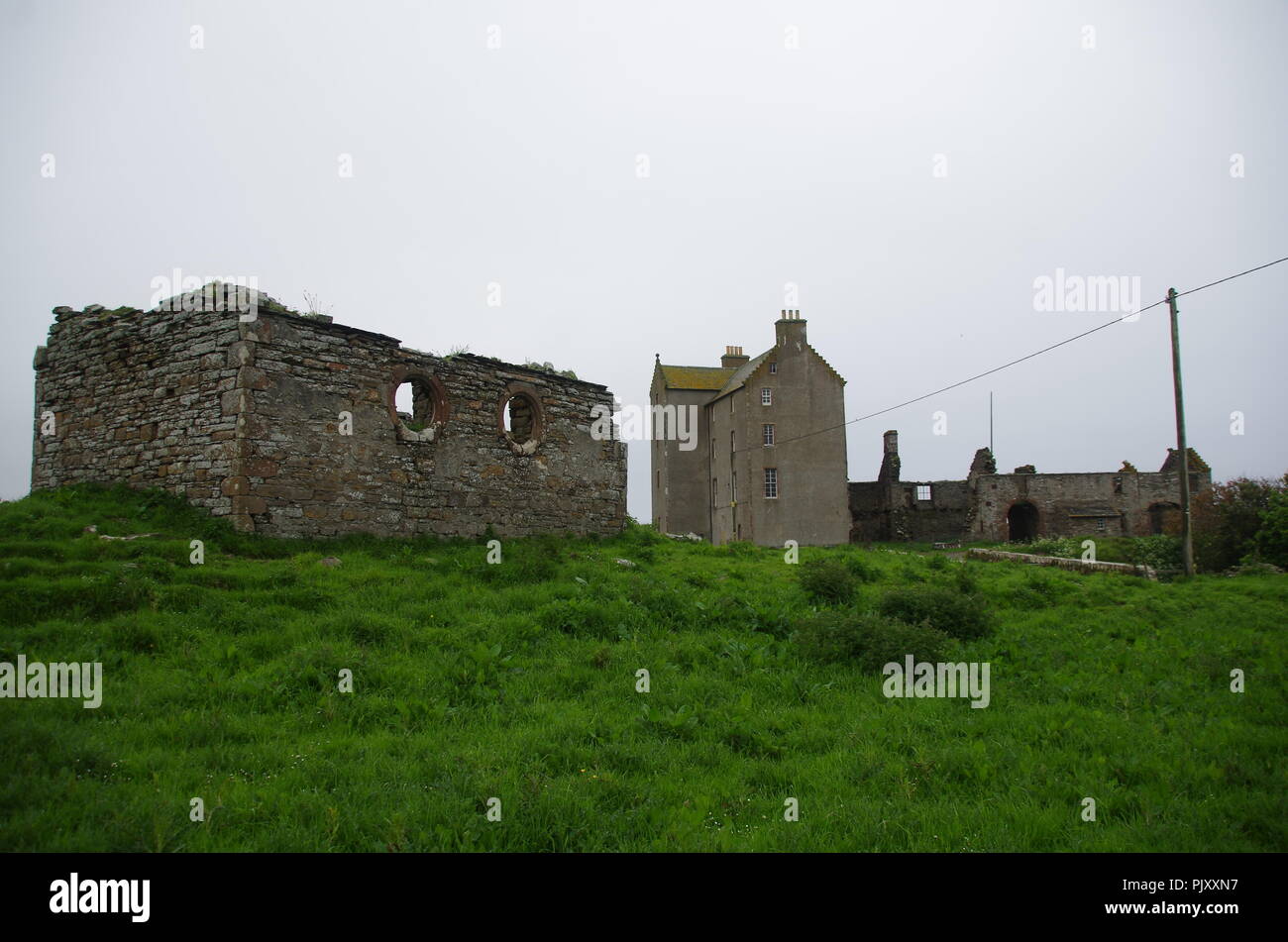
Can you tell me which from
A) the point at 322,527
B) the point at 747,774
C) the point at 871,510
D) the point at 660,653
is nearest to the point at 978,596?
the point at 660,653

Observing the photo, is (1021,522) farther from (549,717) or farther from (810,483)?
(549,717)

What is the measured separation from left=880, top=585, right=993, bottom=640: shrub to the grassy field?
0.42 metres

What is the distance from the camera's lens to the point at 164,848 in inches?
174

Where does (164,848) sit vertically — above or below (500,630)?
below

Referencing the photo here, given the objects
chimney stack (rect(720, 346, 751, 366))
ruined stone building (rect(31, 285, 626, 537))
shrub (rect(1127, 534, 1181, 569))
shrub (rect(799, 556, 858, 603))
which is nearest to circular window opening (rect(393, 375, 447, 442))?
ruined stone building (rect(31, 285, 626, 537))

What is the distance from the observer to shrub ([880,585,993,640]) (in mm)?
11492

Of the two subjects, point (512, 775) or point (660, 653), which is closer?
point (512, 775)

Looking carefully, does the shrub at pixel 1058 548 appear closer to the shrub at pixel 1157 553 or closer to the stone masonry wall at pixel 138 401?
the shrub at pixel 1157 553

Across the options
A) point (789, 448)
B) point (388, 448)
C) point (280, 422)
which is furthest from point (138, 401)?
point (789, 448)

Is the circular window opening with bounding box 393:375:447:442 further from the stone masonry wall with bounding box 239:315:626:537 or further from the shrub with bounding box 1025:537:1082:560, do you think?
the shrub with bounding box 1025:537:1082:560

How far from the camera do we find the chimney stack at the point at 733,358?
147 ft

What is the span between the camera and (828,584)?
13578 mm

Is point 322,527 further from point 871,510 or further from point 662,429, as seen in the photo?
point 871,510
